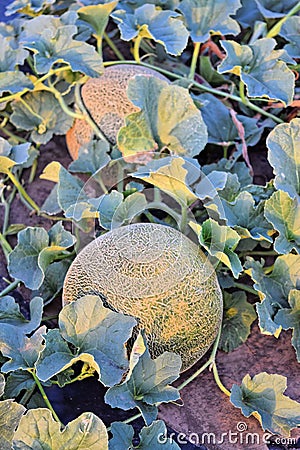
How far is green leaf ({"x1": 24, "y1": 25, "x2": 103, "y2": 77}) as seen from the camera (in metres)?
1.23

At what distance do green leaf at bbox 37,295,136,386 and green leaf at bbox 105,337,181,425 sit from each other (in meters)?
0.02

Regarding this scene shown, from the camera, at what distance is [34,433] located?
0.78 meters

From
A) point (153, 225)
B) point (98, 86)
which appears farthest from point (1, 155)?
point (153, 225)

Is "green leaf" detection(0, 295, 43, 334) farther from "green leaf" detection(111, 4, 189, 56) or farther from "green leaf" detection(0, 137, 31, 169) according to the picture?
"green leaf" detection(111, 4, 189, 56)

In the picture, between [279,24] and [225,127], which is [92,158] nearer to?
[225,127]

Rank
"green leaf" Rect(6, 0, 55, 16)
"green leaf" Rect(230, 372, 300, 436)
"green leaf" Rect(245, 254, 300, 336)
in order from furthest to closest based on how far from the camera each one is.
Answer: "green leaf" Rect(6, 0, 55, 16) → "green leaf" Rect(245, 254, 300, 336) → "green leaf" Rect(230, 372, 300, 436)

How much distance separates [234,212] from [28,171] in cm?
52

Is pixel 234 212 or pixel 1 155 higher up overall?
pixel 1 155

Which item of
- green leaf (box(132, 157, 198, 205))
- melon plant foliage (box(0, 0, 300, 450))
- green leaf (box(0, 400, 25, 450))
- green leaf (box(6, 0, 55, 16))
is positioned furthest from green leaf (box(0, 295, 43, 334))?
green leaf (box(6, 0, 55, 16))

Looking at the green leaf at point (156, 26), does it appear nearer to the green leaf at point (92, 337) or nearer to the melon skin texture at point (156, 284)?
the melon skin texture at point (156, 284)

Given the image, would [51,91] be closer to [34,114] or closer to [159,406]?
[34,114]

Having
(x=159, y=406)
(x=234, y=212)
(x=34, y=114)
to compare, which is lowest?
(x=159, y=406)

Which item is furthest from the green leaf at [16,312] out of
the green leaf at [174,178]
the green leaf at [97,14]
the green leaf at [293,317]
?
the green leaf at [97,14]

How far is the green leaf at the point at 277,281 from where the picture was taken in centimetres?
99
